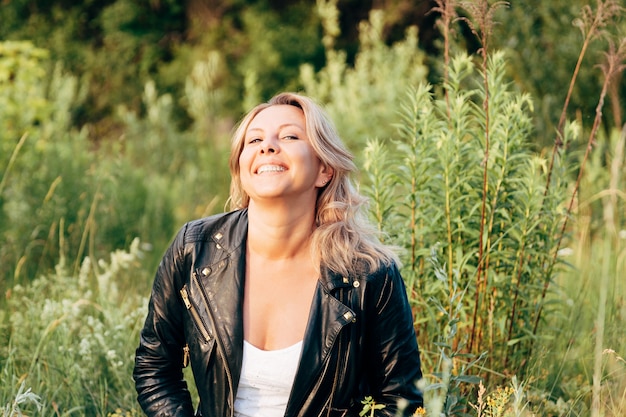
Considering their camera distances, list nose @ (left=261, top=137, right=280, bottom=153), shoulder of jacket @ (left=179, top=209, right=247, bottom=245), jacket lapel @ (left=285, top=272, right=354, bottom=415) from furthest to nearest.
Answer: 1. shoulder of jacket @ (left=179, top=209, right=247, bottom=245)
2. nose @ (left=261, top=137, right=280, bottom=153)
3. jacket lapel @ (left=285, top=272, right=354, bottom=415)

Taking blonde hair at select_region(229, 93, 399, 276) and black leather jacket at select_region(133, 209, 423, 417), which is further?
blonde hair at select_region(229, 93, 399, 276)

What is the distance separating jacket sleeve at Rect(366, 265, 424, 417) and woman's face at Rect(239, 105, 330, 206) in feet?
1.34

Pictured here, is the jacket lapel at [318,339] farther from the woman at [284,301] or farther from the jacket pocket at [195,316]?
the jacket pocket at [195,316]

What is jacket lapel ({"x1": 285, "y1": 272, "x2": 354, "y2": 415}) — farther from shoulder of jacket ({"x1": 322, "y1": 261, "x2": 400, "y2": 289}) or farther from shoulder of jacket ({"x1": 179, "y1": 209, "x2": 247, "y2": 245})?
shoulder of jacket ({"x1": 179, "y1": 209, "x2": 247, "y2": 245})

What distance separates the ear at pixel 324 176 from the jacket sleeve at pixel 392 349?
0.40 m

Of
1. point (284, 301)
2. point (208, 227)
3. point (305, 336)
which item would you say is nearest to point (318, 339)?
point (305, 336)

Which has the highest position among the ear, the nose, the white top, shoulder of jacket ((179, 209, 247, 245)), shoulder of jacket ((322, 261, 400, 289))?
the nose

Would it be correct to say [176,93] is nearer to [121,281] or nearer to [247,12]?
[247,12]

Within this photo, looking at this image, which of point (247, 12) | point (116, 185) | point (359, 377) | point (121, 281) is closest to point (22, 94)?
point (116, 185)

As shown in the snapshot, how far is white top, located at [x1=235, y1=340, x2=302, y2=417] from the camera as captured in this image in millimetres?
2660

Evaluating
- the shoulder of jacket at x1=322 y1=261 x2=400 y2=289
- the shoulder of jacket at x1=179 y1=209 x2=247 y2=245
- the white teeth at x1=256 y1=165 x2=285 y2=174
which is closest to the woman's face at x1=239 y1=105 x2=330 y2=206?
the white teeth at x1=256 y1=165 x2=285 y2=174

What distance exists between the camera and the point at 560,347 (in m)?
3.79

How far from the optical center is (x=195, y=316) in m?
2.73

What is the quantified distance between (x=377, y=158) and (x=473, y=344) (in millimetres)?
868
